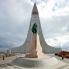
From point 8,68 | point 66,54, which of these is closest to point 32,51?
point 8,68

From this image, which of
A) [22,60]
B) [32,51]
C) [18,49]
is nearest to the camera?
[22,60]

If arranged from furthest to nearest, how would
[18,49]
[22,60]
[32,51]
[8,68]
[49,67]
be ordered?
[18,49], [32,51], [22,60], [49,67], [8,68]

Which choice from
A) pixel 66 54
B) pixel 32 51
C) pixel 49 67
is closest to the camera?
pixel 49 67

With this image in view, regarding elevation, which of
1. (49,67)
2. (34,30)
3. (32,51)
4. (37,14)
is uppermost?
(37,14)

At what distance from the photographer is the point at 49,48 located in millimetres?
75562

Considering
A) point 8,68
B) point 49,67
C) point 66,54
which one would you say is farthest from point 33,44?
point 66,54

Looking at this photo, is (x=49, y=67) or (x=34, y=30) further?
(x=34, y=30)

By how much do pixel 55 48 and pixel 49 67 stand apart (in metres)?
51.0

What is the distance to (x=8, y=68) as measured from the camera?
23.1 metres

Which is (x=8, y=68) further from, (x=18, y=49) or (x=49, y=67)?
(x=18, y=49)

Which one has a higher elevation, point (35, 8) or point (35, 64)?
point (35, 8)

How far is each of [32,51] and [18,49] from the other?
1808 inches

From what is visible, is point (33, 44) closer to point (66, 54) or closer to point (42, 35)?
point (66, 54)

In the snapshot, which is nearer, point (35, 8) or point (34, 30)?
point (34, 30)
